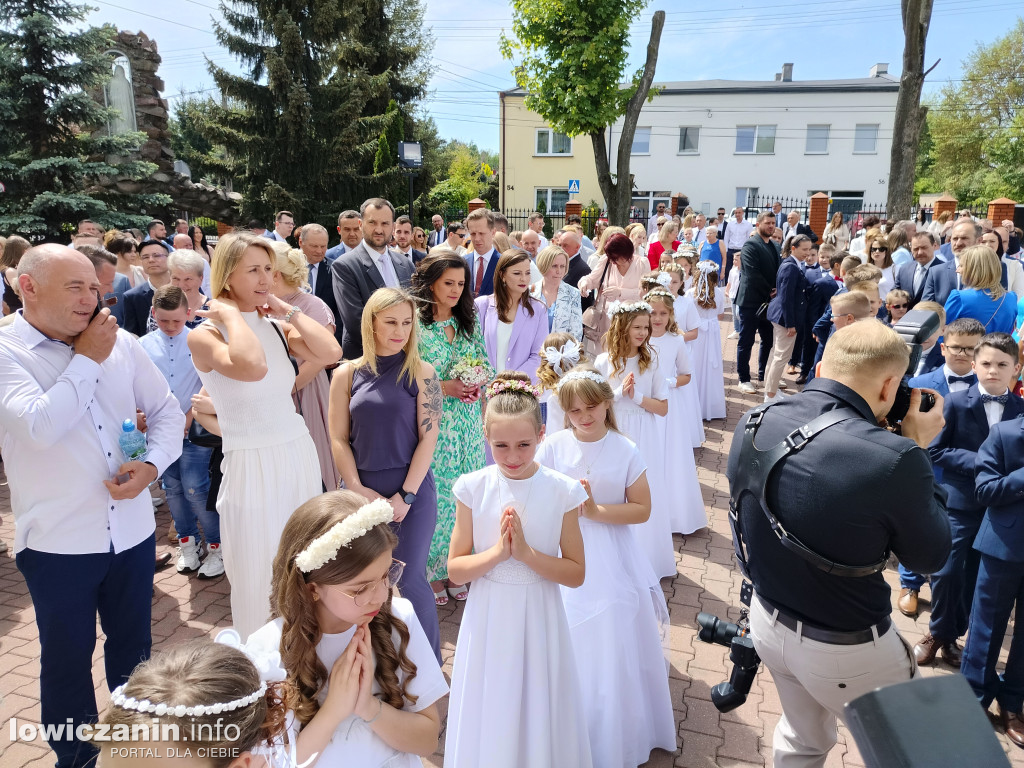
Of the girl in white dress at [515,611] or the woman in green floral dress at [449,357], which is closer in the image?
the girl in white dress at [515,611]

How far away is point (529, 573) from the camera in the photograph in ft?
8.40

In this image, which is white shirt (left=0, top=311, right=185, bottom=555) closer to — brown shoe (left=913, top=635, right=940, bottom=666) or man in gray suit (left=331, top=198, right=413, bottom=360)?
man in gray suit (left=331, top=198, right=413, bottom=360)

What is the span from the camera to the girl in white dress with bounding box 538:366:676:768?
116 inches

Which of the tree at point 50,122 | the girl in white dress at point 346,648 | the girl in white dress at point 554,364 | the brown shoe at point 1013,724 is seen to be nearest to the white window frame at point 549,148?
the tree at point 50,122

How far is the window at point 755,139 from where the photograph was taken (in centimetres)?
3581

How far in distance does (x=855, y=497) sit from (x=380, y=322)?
2.28 m

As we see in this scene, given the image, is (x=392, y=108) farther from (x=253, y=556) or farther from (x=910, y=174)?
(x=253, y=556)

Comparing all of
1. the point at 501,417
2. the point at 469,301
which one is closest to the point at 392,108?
the point at 469,301

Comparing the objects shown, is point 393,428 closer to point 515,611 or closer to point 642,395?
point 515,611

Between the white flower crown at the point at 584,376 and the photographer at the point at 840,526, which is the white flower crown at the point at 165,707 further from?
the white flower crown at the point at 584,376

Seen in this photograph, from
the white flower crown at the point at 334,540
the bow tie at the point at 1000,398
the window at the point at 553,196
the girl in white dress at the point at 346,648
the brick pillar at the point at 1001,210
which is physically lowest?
the girl in white dress at the point at 346,648

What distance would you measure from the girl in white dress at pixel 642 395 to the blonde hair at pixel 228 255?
2577 mm

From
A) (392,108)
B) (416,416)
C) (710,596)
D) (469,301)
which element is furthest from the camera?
(392,108)

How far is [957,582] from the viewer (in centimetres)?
374
